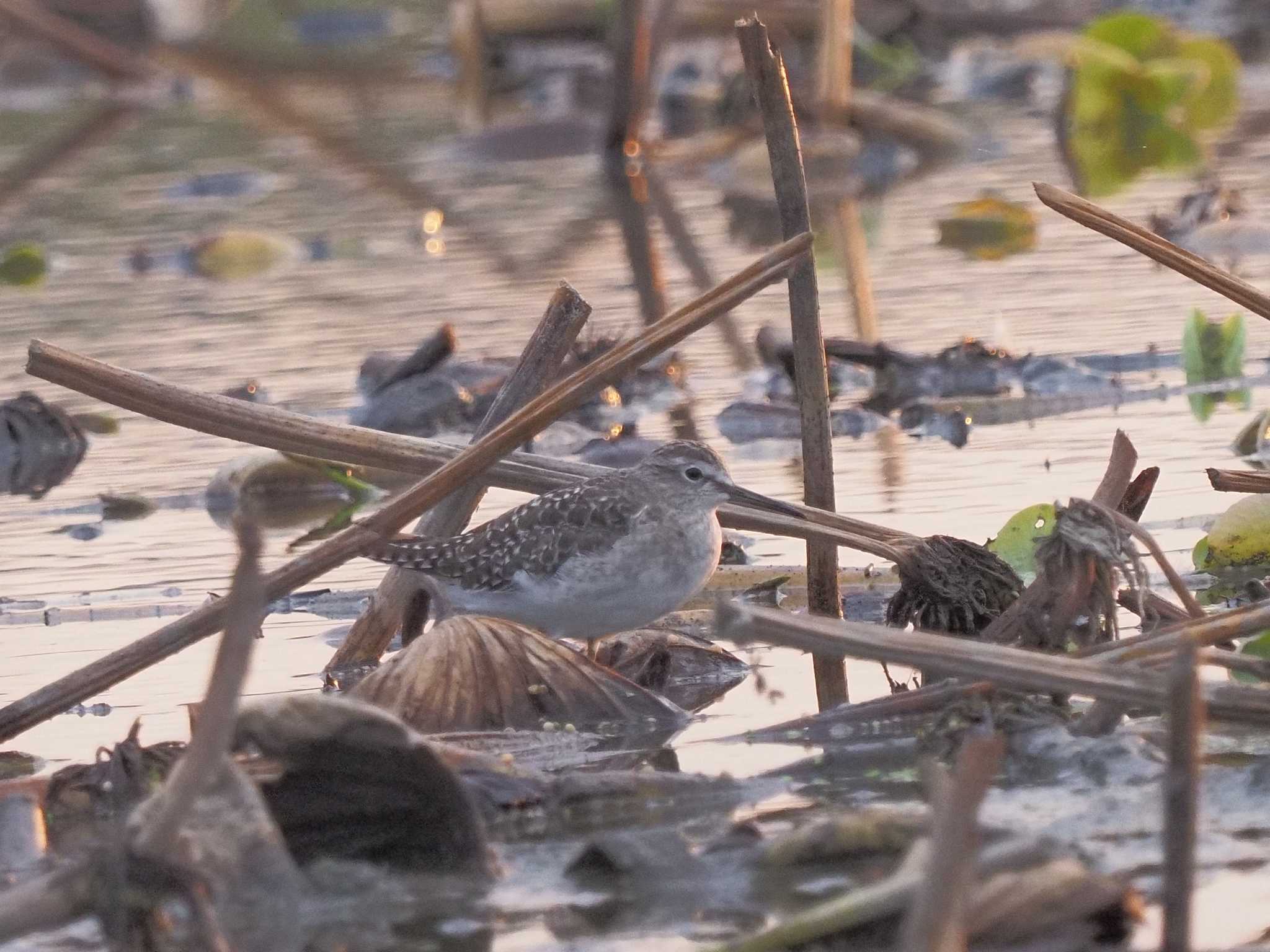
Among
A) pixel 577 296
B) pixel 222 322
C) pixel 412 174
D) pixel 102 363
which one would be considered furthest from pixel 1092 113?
pixel 102 363

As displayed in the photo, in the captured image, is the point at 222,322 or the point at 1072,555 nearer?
the point at 1072,555

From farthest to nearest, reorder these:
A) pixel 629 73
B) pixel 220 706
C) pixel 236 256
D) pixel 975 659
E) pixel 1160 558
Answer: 1. pixel 629 73
2. pixel 236 256
3. pixel 1160 558
4. pixel 975 659
5. pixel 220 706

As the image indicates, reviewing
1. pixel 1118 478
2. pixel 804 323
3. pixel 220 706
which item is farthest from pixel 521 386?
pixel 220 706

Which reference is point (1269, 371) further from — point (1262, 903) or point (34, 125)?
point (34, 125)

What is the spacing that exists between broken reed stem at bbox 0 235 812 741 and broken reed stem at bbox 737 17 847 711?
419 millimetres

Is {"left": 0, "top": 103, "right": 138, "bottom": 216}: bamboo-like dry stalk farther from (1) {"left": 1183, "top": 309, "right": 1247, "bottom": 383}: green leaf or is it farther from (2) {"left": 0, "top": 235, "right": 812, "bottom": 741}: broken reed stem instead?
(2) {"left": 0, "top": 235, "right": 812, "bottom": 741}: broken reed stem

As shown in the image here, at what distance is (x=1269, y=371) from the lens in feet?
32.9

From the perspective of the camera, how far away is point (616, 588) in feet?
21.2

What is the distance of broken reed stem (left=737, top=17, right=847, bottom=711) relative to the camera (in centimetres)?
616

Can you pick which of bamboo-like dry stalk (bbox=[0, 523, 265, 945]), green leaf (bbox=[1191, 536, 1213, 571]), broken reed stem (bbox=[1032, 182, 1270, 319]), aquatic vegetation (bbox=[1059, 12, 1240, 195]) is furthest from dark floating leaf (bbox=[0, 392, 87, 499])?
aquatic vegetation (bbox=[1059, 12, 1240, 195])

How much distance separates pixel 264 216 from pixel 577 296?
10195 millimetres

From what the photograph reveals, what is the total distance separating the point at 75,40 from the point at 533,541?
1456cm

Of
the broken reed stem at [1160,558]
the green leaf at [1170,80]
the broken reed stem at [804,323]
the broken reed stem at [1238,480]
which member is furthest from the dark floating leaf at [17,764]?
the green leaf at [1170,80]

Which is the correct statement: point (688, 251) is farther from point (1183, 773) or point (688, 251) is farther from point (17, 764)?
point (1183, 773)
